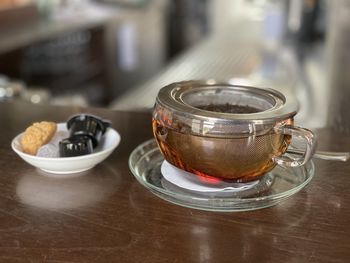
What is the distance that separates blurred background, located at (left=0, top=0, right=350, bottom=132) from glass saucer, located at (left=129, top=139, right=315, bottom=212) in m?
0.83

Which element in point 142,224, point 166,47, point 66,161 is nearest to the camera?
point 142,224

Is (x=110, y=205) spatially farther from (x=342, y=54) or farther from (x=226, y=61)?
(x=226, y=61)

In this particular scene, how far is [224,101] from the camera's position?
0.78 m

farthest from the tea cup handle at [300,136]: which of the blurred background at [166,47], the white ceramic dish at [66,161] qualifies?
the blurred background at [166,47]

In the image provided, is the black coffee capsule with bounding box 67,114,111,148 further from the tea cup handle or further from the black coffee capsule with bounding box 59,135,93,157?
the tea cup handle

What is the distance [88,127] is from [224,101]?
0.19 meters

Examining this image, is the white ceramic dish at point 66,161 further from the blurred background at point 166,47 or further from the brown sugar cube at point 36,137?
the blurred background at point 166,47

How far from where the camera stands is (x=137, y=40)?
4016 millimetres

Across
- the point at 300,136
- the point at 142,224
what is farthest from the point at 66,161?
the point at 300,136

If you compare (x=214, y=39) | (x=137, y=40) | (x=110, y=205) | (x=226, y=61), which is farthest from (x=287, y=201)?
(x=137, y=40)

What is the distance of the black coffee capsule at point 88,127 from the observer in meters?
0.79

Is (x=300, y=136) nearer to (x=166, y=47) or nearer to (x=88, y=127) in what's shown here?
(x=88, y=127)

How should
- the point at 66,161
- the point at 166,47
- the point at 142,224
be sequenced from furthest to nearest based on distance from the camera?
the point at 166,47
the point at 66,161
the point at 142,224

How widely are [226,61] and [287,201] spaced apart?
89.8 inches
